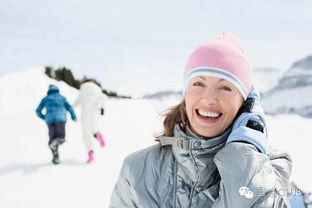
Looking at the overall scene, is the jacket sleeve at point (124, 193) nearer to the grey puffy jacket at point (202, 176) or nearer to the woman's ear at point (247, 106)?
the grey puffy jacket at point (202, 176)

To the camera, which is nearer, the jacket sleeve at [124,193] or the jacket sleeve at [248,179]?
the jacket sleeve at [248,179]

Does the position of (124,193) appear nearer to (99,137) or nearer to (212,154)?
(212,154)

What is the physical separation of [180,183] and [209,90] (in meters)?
0.43

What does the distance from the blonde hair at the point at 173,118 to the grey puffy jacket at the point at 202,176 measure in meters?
0.09

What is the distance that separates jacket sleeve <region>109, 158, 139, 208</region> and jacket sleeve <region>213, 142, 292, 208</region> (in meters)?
0.42

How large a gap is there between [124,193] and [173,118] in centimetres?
43

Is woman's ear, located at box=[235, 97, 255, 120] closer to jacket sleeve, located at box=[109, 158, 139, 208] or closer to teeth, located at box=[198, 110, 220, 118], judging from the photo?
teeth, located at box=[198, 110, 220, 118]

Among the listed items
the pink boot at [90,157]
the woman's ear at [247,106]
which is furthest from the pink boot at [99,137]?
the woman's ear at [247,106]

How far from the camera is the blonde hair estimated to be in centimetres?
232

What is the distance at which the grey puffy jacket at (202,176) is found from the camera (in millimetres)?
1931

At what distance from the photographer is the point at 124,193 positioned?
7.27ft

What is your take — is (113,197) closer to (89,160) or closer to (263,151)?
(263,151)

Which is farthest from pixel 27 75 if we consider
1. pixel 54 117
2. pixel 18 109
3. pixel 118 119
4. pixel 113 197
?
pixel 113 197

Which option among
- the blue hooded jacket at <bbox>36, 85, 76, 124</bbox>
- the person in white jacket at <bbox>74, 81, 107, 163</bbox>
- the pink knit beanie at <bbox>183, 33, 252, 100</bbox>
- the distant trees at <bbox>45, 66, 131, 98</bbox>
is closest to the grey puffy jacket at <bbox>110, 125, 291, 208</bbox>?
the pink knit beanie at <bbox>183, 33, 252, 100</bbox>
